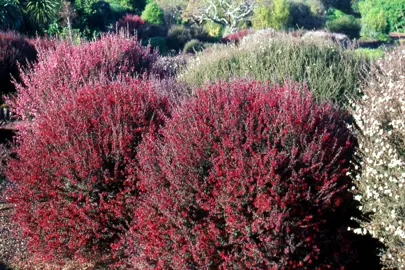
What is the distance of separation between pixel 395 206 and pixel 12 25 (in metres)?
17.9

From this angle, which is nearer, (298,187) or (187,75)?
(298,187)

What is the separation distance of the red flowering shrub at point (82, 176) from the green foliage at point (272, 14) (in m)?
31.0

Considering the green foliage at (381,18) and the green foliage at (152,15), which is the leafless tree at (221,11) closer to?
the green foliage at (152,15)

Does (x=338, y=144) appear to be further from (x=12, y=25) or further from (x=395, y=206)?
(x=12, y=25)

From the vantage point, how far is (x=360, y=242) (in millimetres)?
4695

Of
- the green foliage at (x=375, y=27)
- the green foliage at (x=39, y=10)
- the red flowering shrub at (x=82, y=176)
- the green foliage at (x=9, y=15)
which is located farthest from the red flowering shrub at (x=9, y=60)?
the green foliage at (x=375, y=27)

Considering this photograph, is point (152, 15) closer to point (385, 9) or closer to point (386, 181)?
point (385, 9)

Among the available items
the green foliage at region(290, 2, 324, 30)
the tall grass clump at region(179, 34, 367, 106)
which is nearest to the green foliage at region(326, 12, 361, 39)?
the green foliage at region(290, 2, 324, 30)

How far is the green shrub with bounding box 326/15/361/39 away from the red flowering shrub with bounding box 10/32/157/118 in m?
29.9

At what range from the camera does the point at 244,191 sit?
3.85m

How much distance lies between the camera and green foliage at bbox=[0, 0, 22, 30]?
1809 centimetres

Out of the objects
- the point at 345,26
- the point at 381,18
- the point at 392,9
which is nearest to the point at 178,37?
the point at 345,26

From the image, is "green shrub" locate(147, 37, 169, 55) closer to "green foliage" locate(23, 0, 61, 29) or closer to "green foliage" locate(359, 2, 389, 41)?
"green foliage" locate(23, 0, 61, 29)

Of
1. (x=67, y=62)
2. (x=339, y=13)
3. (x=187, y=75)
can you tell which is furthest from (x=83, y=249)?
(x=339, y=13)
